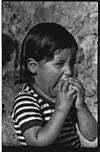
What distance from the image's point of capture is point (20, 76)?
2.56ft

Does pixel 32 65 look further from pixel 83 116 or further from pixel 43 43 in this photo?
pixel 83 116

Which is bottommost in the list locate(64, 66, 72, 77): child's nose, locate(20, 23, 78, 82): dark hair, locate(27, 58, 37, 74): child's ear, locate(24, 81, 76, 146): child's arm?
locate(24, 81, 76, 146): child's arm

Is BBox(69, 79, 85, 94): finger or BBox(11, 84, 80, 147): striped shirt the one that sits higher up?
BBox(69, 79, 85, 94): finger

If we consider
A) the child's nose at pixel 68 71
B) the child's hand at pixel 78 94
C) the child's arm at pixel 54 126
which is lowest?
the child's arm at pixel 54 126

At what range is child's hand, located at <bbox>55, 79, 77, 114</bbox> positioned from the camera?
711 millimetres

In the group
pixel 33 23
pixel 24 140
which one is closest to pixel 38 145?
pixel 24 140

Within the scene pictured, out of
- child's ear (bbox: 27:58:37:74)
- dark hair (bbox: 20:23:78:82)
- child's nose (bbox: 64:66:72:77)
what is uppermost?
dark hair (bbox: 20:23:78:82)

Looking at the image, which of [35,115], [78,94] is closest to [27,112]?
[35,115]

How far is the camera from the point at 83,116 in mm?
734

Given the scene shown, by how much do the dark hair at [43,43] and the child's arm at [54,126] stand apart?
8cm

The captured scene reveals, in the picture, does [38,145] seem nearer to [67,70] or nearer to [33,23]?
[67,70]

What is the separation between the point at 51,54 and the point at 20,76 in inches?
4.1

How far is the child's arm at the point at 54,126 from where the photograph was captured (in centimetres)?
69

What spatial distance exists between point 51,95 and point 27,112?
76 millimetres
